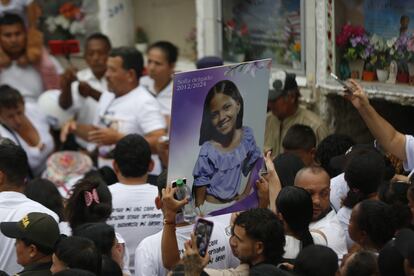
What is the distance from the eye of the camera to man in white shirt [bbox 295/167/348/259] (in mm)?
6148

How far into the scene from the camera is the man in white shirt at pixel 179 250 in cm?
580

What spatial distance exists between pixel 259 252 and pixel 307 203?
559 millimetres

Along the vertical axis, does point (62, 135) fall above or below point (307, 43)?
below

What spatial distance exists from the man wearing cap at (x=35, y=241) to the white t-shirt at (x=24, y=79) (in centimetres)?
546

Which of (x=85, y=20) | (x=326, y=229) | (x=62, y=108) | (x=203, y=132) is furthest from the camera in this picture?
(x=85, y=20)

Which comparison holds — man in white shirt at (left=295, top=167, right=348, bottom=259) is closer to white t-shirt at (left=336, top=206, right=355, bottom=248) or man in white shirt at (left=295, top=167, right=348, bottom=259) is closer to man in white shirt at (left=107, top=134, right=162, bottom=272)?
white t-shirt at (left=336, top=206, right=355, bottom=248)

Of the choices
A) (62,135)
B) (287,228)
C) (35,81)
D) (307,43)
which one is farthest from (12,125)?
(287,228)

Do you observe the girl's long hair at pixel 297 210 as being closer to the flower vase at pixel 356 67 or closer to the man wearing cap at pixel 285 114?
the man wearing cap at pixel 285 114

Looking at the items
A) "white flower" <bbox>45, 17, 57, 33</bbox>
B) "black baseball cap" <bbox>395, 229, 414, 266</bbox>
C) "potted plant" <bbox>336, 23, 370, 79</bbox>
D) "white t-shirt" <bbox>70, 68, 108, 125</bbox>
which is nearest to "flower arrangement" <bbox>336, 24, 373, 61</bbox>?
"potted plant" <bbox>336, 23, 370, 79</bbox>

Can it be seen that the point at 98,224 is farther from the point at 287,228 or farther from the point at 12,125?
the point at 12,125

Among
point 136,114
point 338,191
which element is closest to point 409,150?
point 338,191

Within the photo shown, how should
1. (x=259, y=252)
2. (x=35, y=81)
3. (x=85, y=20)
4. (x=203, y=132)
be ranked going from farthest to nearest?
(x=85, y=20) < (x=35, y=81) < (x=203, y=132) < (x=259, y=252)

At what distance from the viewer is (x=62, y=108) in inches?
412

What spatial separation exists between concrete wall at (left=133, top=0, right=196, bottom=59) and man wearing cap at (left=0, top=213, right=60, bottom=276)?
669 centimetres
